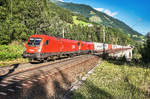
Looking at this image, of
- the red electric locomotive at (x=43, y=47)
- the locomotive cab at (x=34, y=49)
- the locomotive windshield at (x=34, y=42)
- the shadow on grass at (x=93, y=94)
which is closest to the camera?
the shadow on grass at (x=93, y=94)

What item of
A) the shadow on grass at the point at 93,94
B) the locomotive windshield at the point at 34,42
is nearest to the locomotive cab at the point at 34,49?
the locomotive windshield at the point at 34,42

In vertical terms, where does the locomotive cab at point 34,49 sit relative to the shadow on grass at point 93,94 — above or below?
above

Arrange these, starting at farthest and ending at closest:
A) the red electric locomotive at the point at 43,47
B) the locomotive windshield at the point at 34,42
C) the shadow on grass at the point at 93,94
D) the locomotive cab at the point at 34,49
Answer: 1. the locomotive windshield at the point at 34,42
2. the red electric locomotive at the point at 43,47
3. the locomotive cab at the point at 34,49
4. the shadow on grass at the point at 93,94

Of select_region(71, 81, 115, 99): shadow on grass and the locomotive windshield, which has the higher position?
the locomotive windshield

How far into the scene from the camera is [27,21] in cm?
3597

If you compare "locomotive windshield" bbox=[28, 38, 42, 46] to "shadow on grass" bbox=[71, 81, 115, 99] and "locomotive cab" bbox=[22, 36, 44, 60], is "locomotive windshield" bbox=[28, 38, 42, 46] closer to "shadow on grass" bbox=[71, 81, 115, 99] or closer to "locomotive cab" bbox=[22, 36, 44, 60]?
"locomotive cab" bbox=[22, 36, 44, 60]

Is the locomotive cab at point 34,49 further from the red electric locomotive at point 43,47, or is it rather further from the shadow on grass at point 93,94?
the shadow on grass at point 93,94

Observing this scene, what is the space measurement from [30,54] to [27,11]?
22.6 metres

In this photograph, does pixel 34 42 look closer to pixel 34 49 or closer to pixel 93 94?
pixel 34 49

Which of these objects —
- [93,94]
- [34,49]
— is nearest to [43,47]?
[34,49]

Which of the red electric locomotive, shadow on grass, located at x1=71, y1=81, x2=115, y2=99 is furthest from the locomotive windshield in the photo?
→ shadow on grass, located at x1=71, y1=81, x2=115, y2=99

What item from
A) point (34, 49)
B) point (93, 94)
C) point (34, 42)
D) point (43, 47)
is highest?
point (34, 42)

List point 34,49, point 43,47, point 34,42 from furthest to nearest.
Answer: point 34,42
point 43,47
point 34,49

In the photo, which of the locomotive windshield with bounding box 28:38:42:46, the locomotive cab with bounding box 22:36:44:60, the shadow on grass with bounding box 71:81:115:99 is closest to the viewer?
the shadow on grass with bounding box 71:81:115:99
